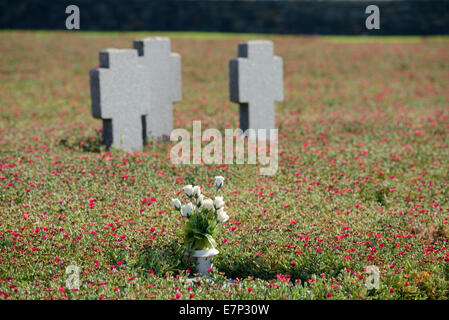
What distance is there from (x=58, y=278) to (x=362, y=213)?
3.76m

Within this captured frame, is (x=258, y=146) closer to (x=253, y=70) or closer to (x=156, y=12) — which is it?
(x=253, y=70)

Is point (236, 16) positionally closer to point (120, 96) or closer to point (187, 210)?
point (120, 96)

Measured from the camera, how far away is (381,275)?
5332mm

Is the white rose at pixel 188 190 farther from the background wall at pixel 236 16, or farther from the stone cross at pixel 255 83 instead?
the background wall at pixel 236 16

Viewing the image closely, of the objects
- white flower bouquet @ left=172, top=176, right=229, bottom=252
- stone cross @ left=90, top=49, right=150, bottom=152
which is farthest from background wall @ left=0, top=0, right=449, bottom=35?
white flower bouquet @ left=172, top=176, right=229, bottom=252

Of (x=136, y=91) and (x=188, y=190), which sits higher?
(x=136, y=91)

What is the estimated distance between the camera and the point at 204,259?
5805mm

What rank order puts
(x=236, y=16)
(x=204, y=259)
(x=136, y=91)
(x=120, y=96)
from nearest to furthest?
(x=204, y=259) → (x=120, y=96) → (x=136, y=91) → (x=236, y=16)

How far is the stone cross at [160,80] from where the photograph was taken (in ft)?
35.2

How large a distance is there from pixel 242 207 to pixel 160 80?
15.2 feet

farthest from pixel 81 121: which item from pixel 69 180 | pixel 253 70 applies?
pixel 69 180

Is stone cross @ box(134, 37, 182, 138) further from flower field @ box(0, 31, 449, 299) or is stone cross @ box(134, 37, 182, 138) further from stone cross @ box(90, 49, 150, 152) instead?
flower field @ box(0, 31, 449, 299)

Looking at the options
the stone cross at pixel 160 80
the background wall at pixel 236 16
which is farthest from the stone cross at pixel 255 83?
the background wall at pixel 236 16

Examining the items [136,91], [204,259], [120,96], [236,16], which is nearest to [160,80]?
[136,91]
